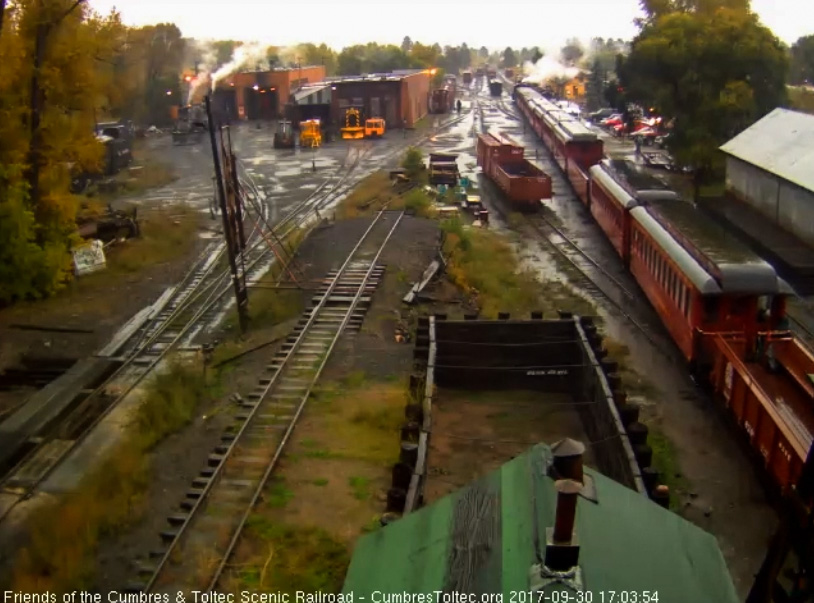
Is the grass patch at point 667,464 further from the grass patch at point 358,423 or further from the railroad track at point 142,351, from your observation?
the railroad track at point 142,351

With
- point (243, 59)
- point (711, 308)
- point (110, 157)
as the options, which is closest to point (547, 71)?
point (243, 59)

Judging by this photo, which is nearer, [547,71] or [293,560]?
[293,560]

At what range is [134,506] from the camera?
10.8 meters

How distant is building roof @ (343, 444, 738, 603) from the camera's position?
154 inches

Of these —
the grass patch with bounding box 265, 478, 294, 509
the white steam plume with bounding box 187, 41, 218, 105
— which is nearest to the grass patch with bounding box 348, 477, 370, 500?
the grass patch with bounding box 265, 478, 294, 509

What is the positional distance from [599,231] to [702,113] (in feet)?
30.1

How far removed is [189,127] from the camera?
183 feet

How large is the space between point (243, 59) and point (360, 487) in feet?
204

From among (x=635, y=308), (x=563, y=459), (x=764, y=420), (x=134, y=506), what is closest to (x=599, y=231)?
(x=635, y=308)

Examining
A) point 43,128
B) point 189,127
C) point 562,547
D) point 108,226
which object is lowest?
point 108,226

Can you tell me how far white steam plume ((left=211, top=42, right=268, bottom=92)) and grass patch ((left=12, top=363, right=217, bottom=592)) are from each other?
46.2 metres

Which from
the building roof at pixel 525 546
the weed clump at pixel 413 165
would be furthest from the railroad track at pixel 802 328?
the weed clump at pixel 413 165

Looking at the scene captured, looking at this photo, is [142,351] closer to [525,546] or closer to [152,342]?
[152,342]

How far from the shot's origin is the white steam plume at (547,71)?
9162 cm
